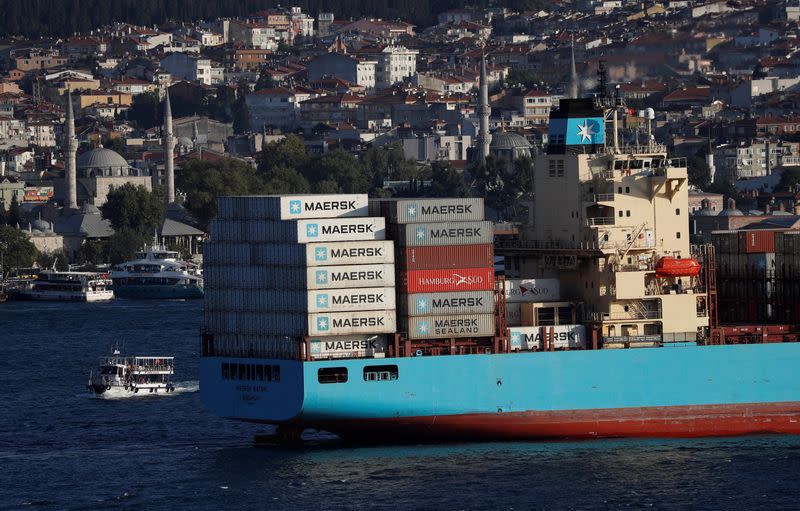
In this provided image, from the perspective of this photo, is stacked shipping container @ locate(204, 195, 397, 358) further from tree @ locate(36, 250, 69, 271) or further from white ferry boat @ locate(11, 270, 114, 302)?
tree @ locate(36, 250, 69, 271)

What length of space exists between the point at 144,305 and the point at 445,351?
191ft

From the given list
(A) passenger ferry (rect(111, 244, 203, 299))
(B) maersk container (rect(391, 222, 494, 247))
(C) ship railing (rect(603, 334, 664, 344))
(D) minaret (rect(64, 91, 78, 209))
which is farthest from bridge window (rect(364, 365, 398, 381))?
(D) minaret (rect(64, 91, 78, 209))

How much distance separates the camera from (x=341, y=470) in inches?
2041

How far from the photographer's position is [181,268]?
391 feet

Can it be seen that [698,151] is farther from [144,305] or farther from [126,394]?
[126,394]

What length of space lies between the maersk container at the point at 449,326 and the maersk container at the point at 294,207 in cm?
263

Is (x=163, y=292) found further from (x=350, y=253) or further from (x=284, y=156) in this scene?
(x=350, y=253)

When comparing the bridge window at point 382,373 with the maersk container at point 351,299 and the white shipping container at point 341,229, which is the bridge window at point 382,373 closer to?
the maersk container at point 351,299

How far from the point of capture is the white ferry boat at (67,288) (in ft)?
377

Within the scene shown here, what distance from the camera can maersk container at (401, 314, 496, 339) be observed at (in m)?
53.2

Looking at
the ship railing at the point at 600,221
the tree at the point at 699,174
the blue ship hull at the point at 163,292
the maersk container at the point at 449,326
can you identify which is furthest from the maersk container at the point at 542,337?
the tree at the point at 699,174

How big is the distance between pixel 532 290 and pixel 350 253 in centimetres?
501

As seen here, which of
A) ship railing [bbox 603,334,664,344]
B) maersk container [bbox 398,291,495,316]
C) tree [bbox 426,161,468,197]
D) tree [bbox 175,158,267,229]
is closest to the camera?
maersk container [bbox 398,291,495,316]

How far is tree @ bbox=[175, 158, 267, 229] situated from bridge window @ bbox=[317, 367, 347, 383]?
275 feet
